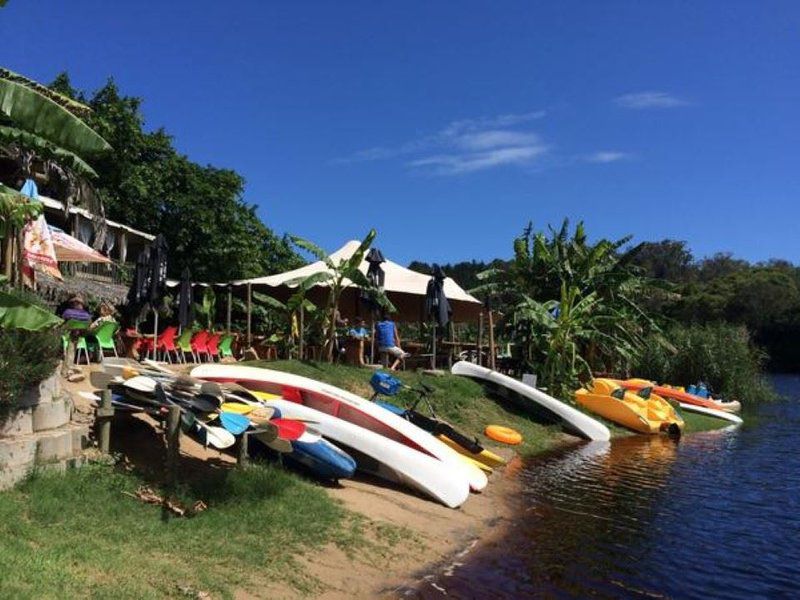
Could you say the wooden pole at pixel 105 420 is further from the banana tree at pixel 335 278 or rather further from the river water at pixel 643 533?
the banana tree at pixel 335 278

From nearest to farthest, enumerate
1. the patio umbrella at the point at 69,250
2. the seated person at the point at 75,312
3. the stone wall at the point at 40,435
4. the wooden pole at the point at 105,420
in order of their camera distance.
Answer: the stone wall at the point at 40,435 < the wooden pole at the point at 105,420 < the patio umbrella at the point at 69,250 < the seated person at the point at 75,312

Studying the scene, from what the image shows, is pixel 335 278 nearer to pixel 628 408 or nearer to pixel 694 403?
pixel 628 408

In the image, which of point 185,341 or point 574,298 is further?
point 574,298

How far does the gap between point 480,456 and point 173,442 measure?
709 cm

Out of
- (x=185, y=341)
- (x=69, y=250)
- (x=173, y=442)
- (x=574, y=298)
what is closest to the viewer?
(x=173, y=442)

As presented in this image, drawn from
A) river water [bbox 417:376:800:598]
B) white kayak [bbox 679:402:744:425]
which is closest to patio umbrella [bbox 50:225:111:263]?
river water [bbox 417:376:800:598]

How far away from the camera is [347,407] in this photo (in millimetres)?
11625

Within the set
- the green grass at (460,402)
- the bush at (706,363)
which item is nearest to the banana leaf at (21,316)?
the green grass at (460,402)

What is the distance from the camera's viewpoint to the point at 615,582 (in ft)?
26.3

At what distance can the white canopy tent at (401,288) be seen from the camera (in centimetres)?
2216

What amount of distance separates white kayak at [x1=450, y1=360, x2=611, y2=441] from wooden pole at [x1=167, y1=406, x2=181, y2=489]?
12.6 m

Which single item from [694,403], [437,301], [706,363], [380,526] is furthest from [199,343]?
[706,363]

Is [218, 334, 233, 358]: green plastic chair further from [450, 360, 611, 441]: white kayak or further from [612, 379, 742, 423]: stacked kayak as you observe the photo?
[612, 379, 742, 423]: stacked kayak

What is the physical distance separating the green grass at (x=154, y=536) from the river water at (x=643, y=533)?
1.51m
